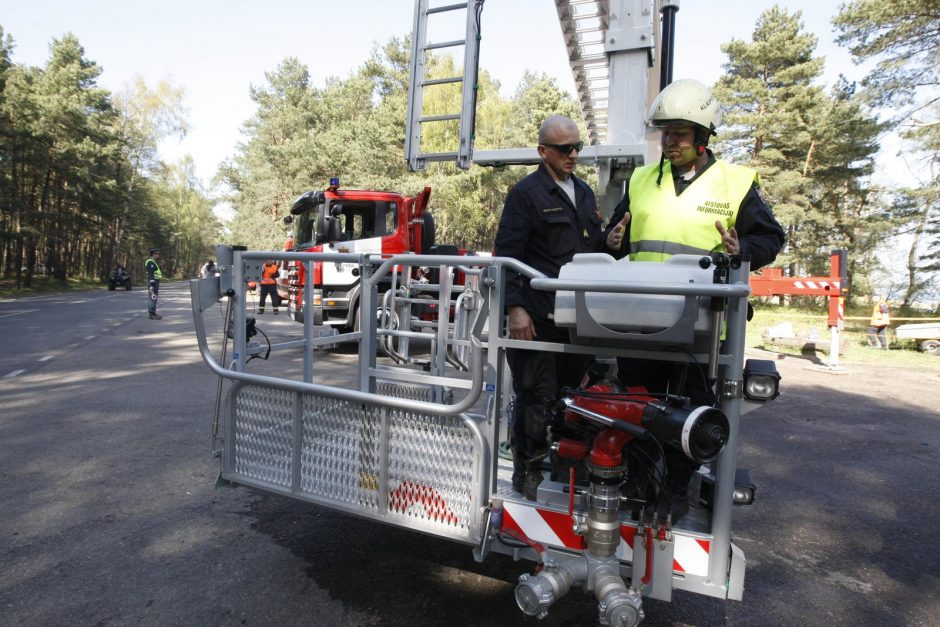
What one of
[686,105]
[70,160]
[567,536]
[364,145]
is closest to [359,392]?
[567,536]

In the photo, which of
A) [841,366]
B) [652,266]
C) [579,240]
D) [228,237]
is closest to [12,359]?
[579,240]

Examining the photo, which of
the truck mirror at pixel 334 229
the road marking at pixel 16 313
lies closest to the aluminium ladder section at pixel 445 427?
the truck mirror at pixel 334 229

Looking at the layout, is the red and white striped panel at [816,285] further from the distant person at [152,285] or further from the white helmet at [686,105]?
the distant person at [152,285]

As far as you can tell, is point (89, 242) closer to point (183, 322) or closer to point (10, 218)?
point (10, 218)

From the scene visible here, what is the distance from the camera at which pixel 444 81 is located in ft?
15.4

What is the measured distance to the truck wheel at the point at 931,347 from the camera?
14.5 m

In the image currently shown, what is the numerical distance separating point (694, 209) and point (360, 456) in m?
1.73

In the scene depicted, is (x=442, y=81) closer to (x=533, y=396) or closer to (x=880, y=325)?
(x=533, y=396)

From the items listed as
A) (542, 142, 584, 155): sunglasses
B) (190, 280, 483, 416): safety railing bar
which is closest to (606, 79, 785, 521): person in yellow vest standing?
(542, 142, 584, 155): sunglasses

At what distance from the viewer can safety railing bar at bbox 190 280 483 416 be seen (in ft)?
7.29

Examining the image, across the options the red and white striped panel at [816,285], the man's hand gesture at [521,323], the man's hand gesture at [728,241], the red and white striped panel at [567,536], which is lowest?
the red and white striped panel at [567,536]

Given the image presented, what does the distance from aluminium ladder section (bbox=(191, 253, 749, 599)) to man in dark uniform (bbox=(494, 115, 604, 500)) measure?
226mm

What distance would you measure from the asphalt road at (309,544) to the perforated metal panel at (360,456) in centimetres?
52

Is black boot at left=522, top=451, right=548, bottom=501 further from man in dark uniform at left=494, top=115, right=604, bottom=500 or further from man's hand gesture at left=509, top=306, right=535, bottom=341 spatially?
man's hand gesture at left=509, top=306, right=535, bottom=341
